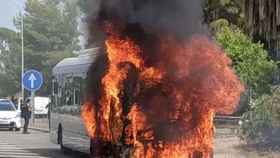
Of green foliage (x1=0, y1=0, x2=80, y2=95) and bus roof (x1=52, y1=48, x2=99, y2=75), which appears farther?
green foliage (x1=0, y1=0, x2=80, y2=95)

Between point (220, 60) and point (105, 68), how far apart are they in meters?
1.86

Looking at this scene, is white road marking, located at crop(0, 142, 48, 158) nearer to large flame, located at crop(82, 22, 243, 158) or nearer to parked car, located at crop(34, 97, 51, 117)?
large flame, located at crop(82, 22, 243, 158)

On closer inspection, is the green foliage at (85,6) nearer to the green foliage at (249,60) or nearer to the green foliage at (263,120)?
the green foliage at (263,120)

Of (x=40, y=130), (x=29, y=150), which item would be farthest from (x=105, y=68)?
(x=40, y=130)

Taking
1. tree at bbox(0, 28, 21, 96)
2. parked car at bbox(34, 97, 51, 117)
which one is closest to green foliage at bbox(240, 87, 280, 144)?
parked car at bbox(34, 97, 51, 117)

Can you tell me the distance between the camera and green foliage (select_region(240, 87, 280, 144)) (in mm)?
19234

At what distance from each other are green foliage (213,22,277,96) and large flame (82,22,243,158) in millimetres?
14954

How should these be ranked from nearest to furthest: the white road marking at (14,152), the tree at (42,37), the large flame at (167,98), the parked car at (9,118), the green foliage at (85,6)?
1. the large flame at (167,98)
2. the green foliage at (85,6)
3. the white road marking at (14,152)
4. the parked car at (9,118)
5. the tree at (42,37)

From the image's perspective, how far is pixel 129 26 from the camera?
12.2m

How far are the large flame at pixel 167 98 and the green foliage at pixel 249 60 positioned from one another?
1495cm

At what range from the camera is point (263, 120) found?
19.4 metres

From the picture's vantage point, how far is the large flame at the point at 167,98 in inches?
459

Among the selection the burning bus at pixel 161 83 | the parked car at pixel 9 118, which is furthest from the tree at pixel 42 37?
the burning bus at pixel 161 83

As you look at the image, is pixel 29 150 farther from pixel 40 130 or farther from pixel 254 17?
pixel 40 130
